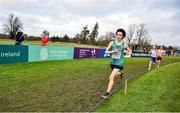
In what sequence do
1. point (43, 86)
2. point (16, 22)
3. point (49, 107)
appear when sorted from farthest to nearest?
point (16, 22)
point (43, 86)
point (49, 107)

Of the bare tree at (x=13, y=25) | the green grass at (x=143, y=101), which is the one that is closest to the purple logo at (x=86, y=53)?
the green grass at (x=143, y=101)

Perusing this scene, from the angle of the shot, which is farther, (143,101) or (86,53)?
(86,53)

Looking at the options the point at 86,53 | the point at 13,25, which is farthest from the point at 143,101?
the point at 13,25

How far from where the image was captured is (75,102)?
8070 mm

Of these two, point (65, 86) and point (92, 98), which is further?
point (65, 86)

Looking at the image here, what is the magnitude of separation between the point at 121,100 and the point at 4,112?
3567mm

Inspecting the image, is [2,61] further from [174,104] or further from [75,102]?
[174,104]

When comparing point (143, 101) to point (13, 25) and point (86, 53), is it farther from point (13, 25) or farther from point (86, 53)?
point (13, 25)

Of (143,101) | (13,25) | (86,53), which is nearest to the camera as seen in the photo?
(143,101)

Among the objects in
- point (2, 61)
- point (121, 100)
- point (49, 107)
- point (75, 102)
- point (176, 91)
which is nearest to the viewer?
point (49, 107)

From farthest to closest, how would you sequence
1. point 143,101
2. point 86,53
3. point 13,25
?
point 13,25 → point 86,53 → point 143,101

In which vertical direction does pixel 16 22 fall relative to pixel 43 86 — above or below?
above

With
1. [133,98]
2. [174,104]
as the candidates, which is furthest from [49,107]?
[174,104]

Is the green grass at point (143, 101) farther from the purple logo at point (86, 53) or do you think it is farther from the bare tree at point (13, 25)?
the bare tree at point (13, 25)
